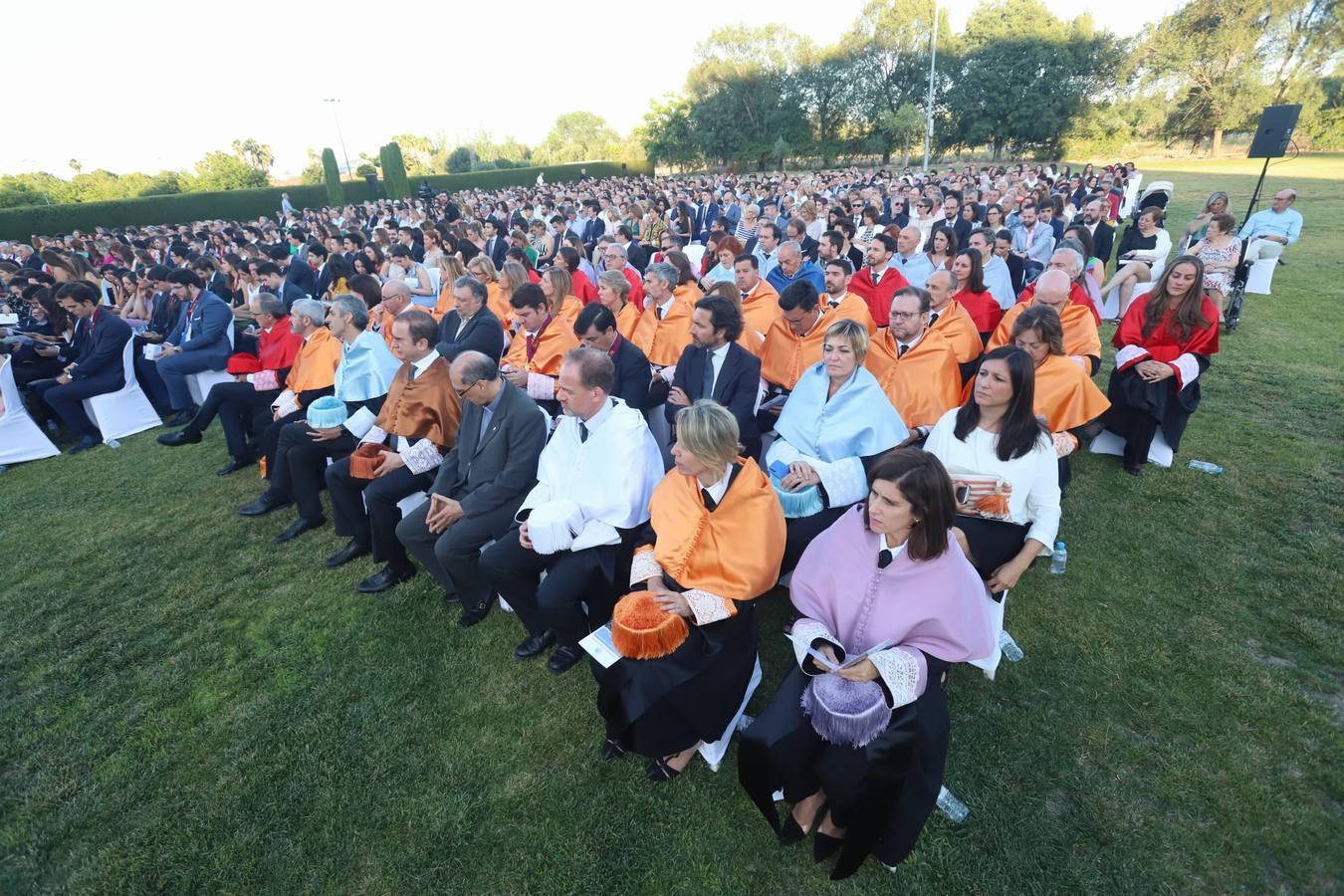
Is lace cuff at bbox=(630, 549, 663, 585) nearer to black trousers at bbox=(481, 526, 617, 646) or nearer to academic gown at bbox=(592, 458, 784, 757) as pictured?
academic gown at bbox=(592, 458, 784, 757)

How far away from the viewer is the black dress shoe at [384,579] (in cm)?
486

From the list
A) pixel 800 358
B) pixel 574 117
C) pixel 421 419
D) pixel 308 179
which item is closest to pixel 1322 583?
pixel 800 358

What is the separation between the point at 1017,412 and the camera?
3471 mm

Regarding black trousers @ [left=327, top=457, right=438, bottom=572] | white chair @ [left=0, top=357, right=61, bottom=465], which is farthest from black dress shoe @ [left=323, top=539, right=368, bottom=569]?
white chair @ [left=0, top=357, right=61, bottom=465]

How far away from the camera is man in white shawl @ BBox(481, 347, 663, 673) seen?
3.78 m

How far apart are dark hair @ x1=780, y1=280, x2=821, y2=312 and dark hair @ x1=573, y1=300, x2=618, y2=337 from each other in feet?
5.00

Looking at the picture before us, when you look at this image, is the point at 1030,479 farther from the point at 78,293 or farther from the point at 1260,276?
the point at 1260,276

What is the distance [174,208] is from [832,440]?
42136mm

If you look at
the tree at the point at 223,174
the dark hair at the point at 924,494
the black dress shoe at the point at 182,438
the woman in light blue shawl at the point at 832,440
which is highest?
the tree at the point at 223,174

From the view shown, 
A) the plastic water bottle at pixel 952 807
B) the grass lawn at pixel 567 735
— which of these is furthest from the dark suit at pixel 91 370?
the plastic water bottle at pixel 952 807

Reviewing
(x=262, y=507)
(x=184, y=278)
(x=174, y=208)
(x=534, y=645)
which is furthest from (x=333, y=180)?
(x=534, y=645)

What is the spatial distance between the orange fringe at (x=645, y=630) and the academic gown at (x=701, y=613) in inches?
2.9

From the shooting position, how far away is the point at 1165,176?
3378 cm

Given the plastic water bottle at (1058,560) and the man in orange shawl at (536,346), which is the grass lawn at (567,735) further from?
the man in orange shawl at (536,346)
